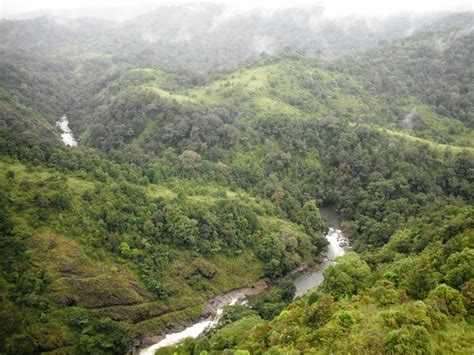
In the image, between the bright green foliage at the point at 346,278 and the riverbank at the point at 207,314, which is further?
the riverbank at the point at 207,314

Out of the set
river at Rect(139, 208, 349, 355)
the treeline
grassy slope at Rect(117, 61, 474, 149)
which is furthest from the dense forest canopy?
river at Rect(139, 208, 349, 355)

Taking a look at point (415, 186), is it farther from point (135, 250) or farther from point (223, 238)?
point (135, 250)

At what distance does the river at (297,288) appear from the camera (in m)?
57.0

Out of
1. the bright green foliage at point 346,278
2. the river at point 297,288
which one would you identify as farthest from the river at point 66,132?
the bright green foliage at point 346,278

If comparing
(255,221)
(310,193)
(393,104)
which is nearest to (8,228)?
(255,221)

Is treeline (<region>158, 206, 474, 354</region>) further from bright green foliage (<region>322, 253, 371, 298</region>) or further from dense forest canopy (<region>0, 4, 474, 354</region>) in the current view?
dense forest canopy (<region>0, 4, 474, 354</region>)

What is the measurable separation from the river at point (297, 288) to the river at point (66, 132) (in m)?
67.4

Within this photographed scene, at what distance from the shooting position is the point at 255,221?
73.8 meters

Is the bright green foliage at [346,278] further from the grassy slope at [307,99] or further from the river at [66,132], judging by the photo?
the river at [66,132]

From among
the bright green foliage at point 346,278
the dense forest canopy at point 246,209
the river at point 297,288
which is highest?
the bright green foliage at point 346,278

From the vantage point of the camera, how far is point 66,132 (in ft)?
411

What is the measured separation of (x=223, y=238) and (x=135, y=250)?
47.0ft

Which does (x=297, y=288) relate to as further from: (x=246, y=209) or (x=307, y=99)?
(x=307, y=99)

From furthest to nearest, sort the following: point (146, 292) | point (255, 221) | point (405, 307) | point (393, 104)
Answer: point (393, 104), point (255, 221), point (146, 292), point (405, 307)
